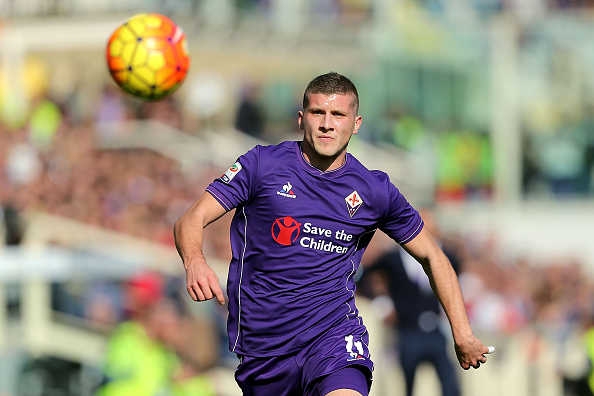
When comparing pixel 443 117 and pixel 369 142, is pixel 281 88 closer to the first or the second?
pixel 369 142

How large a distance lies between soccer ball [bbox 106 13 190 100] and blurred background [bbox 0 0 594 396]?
3.58 m

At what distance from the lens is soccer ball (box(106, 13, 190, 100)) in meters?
6.62

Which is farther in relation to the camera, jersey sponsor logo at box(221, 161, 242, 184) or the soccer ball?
Answer: the soccer ball

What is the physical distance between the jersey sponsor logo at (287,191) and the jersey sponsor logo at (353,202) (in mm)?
295

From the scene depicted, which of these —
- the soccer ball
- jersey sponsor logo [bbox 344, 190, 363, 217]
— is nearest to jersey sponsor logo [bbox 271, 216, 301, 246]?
jersey sponsor logo [bbox 344, 190, 363, 217]

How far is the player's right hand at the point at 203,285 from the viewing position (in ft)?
13.5

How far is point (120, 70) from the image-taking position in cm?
670

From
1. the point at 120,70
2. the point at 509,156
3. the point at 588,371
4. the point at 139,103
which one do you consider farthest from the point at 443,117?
the point at 120,70

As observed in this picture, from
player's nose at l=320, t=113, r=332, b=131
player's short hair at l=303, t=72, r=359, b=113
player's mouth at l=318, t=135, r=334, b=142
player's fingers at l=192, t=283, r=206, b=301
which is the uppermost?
player's short hair at l=303, t=72, r=359, b=113

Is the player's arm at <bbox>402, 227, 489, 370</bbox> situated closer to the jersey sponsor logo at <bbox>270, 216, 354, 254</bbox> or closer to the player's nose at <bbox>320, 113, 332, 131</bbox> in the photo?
the jersey sponsor logo at <bbox>270, 216, 354, 254</bbox>

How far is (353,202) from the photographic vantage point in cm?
503

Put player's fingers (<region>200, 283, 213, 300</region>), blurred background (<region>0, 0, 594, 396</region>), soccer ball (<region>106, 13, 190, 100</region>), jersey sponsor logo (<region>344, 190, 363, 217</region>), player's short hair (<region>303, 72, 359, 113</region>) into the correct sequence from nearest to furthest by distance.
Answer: player's fingers (<region>200, 283, 213, 300</region>), player's short hair (<region>303, 72, 359, 113</region>), jersey sponsor logo (<region>344, 190, 363, 217</region>), soccer ball (<region>106, 13, 190, 100</region>), blurred background (<region>0, 0, 594, 396</region>)

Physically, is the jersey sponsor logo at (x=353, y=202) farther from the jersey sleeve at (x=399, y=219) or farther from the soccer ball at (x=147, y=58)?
the soccer ball at (x=147, y=58)

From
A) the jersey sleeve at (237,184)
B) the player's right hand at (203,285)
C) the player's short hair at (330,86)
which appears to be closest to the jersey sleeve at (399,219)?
the player's short hair at (330,86)
